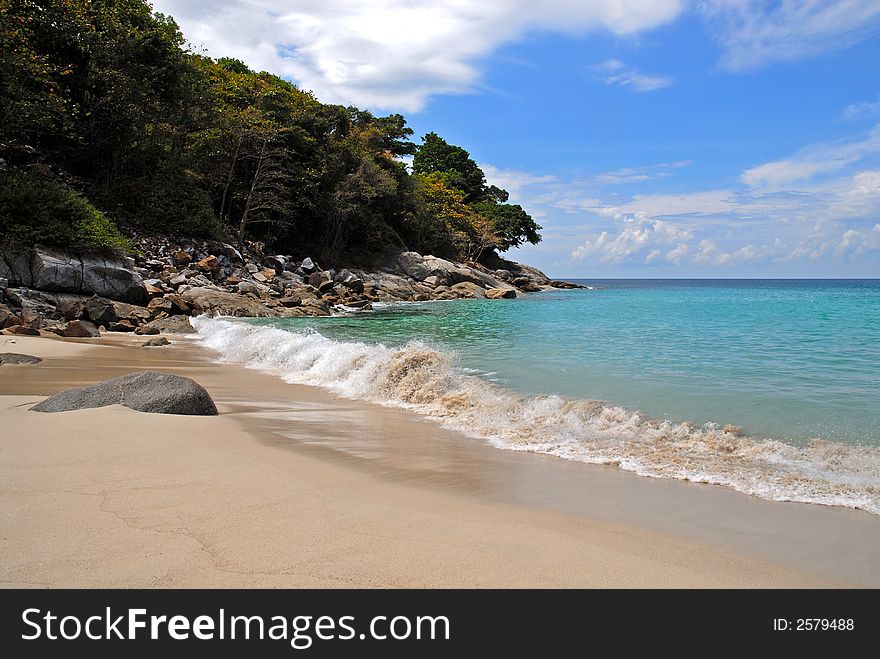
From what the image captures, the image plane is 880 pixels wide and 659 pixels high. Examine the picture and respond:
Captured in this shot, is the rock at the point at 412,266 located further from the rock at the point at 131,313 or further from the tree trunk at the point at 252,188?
the rock at the point at 131,313

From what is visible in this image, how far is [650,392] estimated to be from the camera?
878cm

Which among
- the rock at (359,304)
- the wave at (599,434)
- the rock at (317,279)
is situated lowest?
the wave at (599,434)

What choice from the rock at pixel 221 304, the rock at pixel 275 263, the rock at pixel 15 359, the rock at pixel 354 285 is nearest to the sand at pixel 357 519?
the rock at pixel 15 359

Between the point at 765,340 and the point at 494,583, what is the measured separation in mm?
15922

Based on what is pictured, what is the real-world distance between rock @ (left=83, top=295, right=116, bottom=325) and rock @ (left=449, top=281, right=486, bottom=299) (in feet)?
87.4

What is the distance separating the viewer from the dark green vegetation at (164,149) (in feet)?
65.6

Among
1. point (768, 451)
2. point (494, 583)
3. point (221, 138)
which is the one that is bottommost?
point (494, 583)

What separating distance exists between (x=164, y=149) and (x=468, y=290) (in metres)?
22.2

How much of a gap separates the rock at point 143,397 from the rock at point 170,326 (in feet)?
38.6

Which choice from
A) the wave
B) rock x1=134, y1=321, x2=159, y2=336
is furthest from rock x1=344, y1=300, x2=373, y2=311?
the wave

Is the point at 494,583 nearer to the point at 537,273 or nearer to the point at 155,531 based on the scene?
the point at 155,531

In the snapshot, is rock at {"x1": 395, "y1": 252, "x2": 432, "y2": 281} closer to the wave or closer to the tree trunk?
the tree trunk
